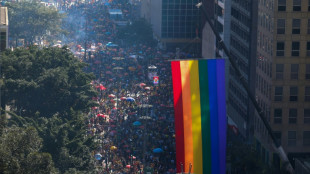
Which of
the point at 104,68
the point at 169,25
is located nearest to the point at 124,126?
the point at 104,68

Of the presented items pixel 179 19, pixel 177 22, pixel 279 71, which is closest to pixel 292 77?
pixel 279 71

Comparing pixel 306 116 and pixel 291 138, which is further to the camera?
pixel 291 138

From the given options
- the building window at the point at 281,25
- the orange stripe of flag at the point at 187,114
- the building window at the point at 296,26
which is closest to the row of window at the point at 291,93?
the building window at the point at 296,26

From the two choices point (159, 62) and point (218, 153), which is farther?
point (159, 62)

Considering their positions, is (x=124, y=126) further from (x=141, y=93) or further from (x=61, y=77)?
(x=141, y=93)

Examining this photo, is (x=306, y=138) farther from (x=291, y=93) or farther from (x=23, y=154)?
(x=23, y=154)
